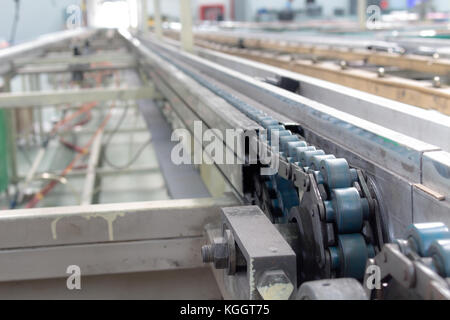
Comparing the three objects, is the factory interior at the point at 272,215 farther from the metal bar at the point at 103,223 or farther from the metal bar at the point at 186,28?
the metal bar at the point at 186,28

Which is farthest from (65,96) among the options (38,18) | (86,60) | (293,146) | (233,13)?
(233,13)

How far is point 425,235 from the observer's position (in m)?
0.48

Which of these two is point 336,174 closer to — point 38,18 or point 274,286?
point 274,286

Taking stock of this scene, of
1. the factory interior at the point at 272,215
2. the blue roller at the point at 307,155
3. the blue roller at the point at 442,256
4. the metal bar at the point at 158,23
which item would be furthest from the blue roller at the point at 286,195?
the metal bar at the point at 158,23

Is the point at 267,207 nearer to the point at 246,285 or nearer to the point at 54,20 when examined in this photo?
the point at 246,285

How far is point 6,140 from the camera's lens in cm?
447

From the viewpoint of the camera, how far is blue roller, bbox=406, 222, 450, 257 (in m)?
0.48

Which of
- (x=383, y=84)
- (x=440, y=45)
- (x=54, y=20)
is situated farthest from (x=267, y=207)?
(x=54, y=20)

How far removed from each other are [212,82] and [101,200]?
3514 millimetres

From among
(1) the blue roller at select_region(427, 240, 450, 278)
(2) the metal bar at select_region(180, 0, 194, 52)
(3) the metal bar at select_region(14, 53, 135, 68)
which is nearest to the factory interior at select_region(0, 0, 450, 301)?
(1) the blue roller at select_region(427, 240, 450, 278)

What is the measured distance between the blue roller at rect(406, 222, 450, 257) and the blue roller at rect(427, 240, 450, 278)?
10 mm

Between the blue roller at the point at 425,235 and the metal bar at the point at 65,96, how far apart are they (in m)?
2.13

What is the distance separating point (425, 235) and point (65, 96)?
220cm

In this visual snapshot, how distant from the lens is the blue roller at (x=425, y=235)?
0.48 meters
